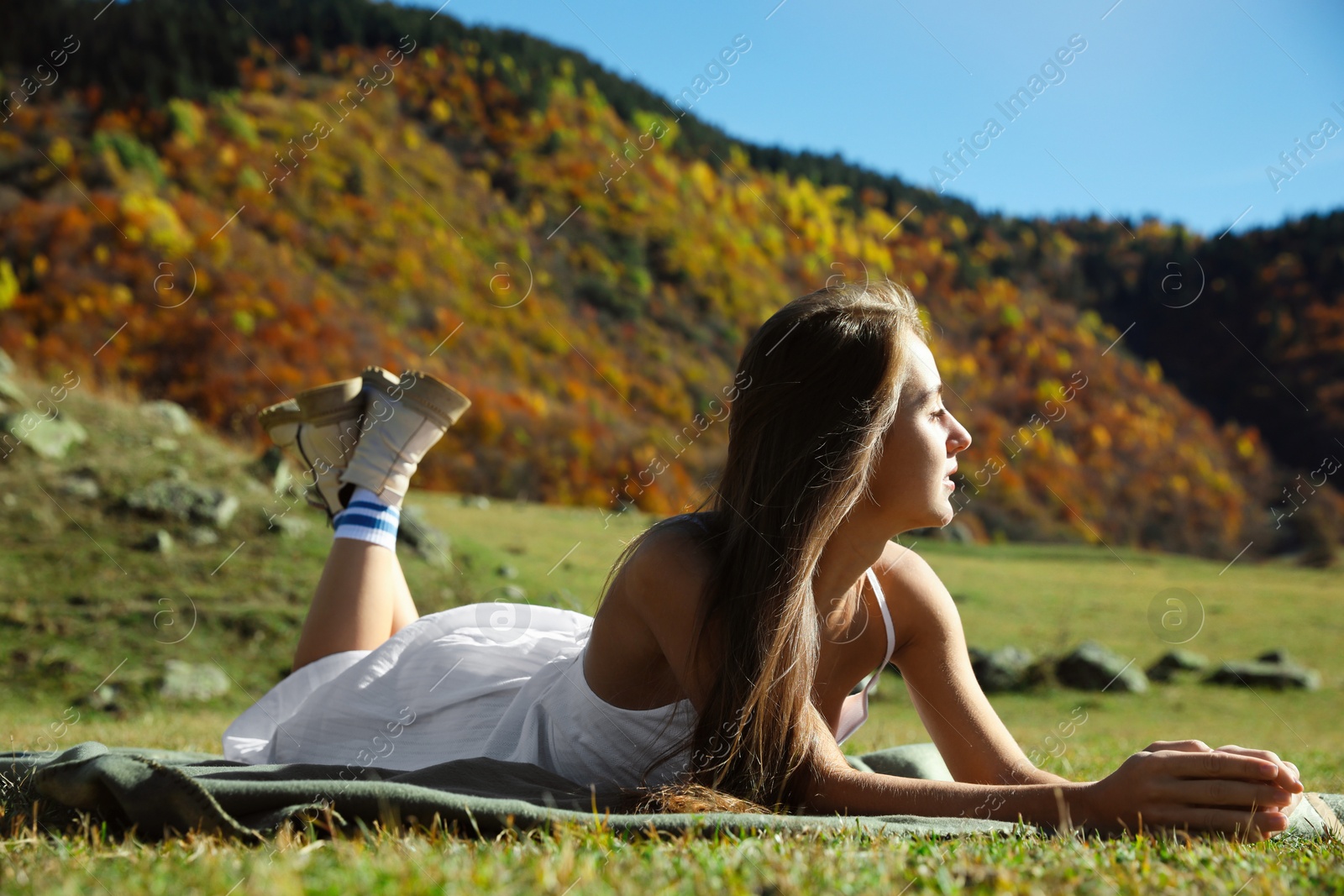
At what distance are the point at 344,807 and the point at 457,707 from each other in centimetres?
105

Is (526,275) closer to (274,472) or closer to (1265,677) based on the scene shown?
(274,472)

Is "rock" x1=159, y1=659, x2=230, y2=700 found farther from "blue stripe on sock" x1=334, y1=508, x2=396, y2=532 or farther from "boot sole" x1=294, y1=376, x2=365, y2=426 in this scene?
"blue stripe on sock" x1=334, y1=508, x2=396, y2=532

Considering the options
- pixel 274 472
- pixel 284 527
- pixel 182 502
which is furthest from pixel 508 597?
pixel 182 502

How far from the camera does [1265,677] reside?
11156 mm

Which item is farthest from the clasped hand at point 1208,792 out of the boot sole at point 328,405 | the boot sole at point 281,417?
the boot sole at point 281,417

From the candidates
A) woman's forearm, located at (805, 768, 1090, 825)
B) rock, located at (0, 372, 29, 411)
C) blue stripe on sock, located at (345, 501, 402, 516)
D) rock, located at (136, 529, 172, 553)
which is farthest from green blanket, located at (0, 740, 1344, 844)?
rock, located at (0, 372, 29, 411)

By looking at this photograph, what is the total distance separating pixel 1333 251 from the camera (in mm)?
50469

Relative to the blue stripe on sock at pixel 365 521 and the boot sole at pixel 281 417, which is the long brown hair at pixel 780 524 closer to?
the blue stripe on sock at pixel 365 521

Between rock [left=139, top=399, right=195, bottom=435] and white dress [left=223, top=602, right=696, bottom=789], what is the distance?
26.1ft

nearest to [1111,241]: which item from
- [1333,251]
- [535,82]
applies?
[1333,251]

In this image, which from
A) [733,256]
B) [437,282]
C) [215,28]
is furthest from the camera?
[733,256]

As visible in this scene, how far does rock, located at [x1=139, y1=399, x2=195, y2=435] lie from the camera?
10398 mm

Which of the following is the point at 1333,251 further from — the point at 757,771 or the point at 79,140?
the point at 757,771

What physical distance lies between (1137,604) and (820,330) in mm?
16330
